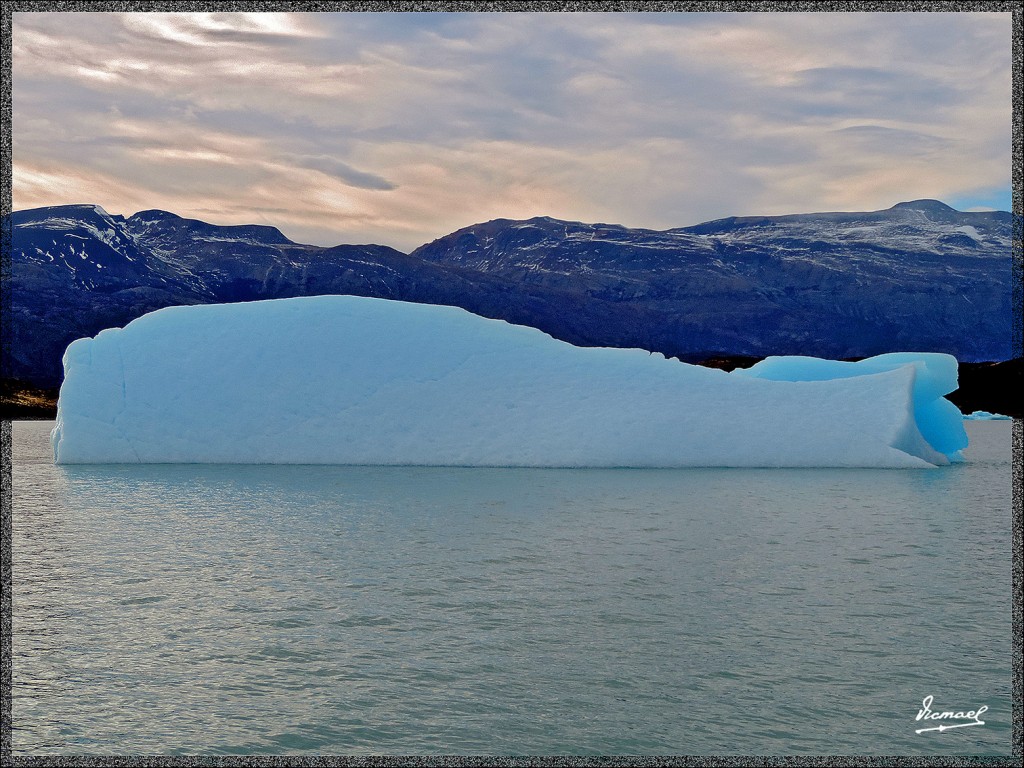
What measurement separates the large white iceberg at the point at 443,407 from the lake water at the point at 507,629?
16.1 feet

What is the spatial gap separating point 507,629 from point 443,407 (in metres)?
10.4

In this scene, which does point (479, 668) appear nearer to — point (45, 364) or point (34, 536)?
point (34, 536)

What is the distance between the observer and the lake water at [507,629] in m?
3.88

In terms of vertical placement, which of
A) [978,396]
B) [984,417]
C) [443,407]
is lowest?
[443,407]

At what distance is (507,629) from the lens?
17.3ft

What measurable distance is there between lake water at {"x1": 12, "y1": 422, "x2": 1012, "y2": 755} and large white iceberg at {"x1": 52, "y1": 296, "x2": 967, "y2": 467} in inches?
194

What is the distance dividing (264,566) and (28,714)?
9.81 ft
